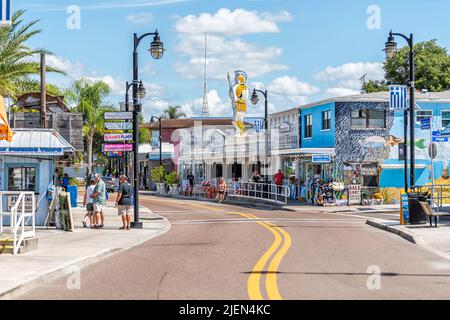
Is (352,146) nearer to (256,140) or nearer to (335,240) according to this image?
(256,140)

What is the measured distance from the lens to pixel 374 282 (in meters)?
11.7

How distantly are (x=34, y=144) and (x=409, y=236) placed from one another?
11.9m

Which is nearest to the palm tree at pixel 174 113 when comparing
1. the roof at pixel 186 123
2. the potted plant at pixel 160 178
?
the roof at pixel 186 123

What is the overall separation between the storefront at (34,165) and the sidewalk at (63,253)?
137 cm

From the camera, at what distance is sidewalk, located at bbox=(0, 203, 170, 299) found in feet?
38.6

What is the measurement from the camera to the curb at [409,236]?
16.9m

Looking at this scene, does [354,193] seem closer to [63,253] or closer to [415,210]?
[415,210]

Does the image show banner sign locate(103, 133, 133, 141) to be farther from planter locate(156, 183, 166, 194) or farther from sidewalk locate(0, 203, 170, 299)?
planter locate(156, 183, 166, 194)

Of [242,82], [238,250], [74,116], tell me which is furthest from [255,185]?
[238,250]

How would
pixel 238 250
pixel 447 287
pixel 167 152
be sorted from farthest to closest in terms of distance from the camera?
pixel 167 152
pixel 238 250
pixel 447 287

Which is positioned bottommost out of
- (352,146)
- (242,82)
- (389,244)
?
(389,244)

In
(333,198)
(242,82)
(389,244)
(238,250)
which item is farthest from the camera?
(242,82)

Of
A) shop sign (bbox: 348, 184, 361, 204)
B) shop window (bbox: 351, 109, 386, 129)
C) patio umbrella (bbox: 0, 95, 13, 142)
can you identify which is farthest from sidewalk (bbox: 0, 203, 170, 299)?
shop window (bbox: 351, 109, 386, 129)
